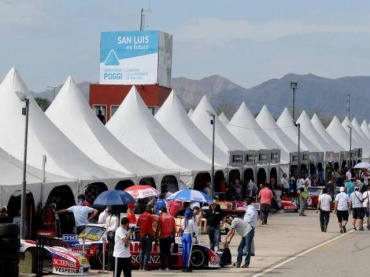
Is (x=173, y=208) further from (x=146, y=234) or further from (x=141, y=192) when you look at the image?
(x=146, y=234)

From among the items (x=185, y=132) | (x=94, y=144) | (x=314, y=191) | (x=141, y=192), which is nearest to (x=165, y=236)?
(x=141, y=192)

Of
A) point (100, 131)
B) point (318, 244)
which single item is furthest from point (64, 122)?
point (318, 244)

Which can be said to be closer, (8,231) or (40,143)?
(8,231)

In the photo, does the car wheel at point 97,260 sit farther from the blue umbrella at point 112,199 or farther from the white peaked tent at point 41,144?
the white peaked tent at point 41,144

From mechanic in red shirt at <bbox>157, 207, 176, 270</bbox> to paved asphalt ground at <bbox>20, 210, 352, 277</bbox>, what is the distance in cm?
30

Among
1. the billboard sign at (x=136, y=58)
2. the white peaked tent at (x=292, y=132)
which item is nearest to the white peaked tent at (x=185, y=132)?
the white peaked tent at (x=292, y=132)

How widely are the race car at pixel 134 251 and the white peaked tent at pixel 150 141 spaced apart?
553 inches

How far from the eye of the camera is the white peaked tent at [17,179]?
2117cm

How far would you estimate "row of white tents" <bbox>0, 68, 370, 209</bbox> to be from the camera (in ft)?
82.2

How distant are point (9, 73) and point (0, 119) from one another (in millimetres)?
2433

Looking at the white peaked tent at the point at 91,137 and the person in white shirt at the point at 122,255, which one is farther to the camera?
the white peaked tent at the point at 91,137

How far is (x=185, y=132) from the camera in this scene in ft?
139

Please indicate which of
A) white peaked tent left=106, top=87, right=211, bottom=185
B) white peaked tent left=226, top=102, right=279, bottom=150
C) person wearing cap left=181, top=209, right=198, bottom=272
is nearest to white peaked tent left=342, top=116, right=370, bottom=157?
white peaked tent left=226, top=102, right=279, bottom=150

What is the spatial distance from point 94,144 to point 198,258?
11.2m
